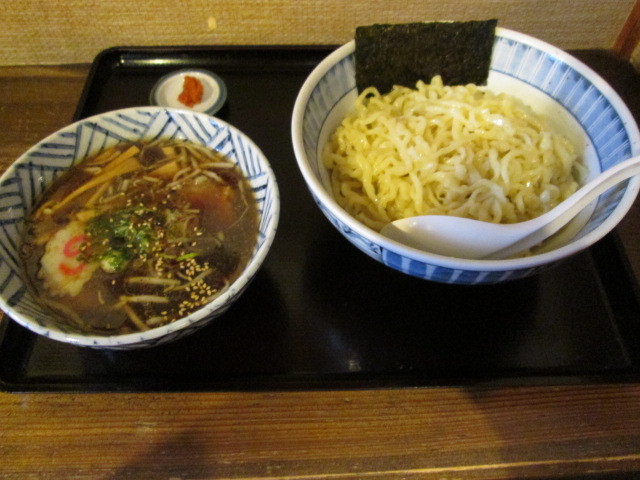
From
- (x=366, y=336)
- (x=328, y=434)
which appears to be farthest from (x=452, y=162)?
(x=328, y=434)

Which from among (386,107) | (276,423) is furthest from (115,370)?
(386,107)

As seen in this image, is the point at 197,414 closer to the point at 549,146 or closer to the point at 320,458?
the point at 320,458

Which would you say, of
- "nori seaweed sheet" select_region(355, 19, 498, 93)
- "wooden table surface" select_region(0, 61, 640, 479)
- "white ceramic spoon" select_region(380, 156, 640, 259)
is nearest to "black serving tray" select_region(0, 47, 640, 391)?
"wooden table surface" select_region(0, 61, 640, 479)

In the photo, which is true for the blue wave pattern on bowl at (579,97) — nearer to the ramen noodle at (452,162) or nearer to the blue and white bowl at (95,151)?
the ramen noodle at (452,162)

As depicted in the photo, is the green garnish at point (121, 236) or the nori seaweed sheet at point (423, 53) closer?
the green garnish at point (121, 236)

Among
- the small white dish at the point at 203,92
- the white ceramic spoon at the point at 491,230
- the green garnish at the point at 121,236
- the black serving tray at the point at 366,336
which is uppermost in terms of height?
the small white dish at the point at 203,92

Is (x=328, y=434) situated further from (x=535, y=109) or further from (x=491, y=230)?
(x=535, y=109)

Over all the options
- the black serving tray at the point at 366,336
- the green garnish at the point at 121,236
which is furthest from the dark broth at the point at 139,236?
the black serving tray at the point at 366,336
